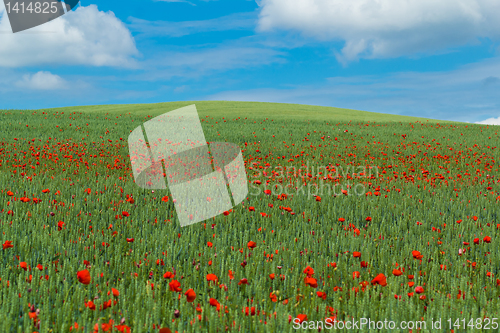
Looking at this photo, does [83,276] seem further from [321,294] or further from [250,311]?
[321,294]

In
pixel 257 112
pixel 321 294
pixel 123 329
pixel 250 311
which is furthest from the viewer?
pixel 257 112

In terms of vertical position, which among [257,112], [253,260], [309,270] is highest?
[257,112]

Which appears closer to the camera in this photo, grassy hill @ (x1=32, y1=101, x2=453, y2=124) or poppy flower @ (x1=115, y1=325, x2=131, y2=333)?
A: poppy flower @ (x1=115, y1=325, x2=131, y2=333)

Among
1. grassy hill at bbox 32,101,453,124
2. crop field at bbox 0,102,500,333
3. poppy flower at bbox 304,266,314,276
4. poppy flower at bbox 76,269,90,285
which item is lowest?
crop field at bbox 0,102,500,333

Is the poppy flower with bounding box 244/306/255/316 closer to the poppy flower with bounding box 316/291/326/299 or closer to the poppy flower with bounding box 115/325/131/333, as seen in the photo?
the poppy flower with bounding box 316/291/326/299

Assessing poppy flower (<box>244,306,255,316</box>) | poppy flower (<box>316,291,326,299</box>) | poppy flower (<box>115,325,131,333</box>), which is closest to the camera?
poppy flower (<box>115,325,131,333</box>)

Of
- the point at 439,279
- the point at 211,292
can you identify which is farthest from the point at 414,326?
the point at 211,292

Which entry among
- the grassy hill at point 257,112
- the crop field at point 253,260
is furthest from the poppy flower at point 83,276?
the grassy hill at point 257,112

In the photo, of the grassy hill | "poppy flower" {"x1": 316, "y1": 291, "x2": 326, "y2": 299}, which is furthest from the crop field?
the grassy hill

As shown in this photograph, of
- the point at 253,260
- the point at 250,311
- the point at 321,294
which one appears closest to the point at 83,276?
the point at 250,311

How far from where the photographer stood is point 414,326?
2328mm

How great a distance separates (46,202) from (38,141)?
32.7ft

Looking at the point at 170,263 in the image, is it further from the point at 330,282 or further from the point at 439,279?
the point at 439,279

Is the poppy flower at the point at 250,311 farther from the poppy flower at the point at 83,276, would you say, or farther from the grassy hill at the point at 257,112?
the grassy hill at the point at 257,112
